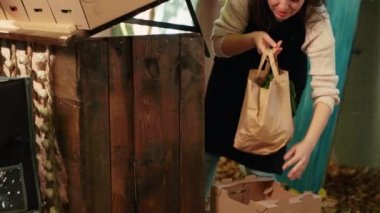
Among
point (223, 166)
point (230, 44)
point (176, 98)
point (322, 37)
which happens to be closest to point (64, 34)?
point (176, 98)

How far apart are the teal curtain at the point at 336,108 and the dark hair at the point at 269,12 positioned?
3.33 feet

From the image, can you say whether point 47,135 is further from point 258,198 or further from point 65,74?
point 258,198

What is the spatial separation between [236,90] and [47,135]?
0.77 metres

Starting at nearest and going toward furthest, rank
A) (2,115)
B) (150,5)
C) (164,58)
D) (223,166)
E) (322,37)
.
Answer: (2,115) → (150,5) → (164,58) → (322,37) → (223,166)

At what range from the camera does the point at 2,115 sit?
1.48 metres

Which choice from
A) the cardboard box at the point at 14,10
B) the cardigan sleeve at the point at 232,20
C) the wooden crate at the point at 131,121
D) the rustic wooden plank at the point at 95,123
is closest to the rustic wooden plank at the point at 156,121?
the wooden crate at the point at 131,121

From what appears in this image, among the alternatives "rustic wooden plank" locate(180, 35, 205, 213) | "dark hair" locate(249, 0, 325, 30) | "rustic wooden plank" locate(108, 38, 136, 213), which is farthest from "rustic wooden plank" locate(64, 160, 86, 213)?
"dark hair" locate(249, 0, 325, 30)

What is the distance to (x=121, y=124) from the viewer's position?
1.70 m

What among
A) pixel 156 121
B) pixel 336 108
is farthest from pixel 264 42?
pixel 336 108

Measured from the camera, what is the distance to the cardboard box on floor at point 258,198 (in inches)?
72.0

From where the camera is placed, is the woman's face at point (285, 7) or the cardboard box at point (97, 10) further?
the woman's face at point (285, 7)

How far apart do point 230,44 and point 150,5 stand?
0.45 metres

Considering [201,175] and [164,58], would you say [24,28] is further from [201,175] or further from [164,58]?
[201,175]

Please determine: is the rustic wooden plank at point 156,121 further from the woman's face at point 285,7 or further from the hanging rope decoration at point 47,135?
the woman's face at point 285,7
